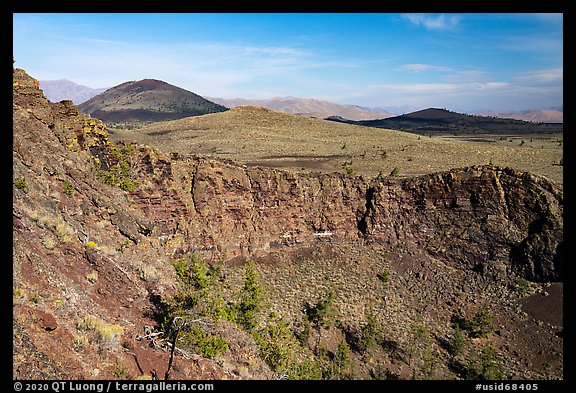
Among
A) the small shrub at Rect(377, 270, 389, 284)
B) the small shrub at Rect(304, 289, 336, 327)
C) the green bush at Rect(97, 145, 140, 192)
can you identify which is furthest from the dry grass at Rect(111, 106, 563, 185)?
the green bush at Rect(97, 145, 140, 192)

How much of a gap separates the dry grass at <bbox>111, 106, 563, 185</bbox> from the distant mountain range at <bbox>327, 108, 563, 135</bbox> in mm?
42885

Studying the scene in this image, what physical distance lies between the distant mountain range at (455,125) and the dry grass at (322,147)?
42.9 meters

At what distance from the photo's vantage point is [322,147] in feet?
258

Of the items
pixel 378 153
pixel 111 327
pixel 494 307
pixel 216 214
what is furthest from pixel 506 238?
pixel 378 153

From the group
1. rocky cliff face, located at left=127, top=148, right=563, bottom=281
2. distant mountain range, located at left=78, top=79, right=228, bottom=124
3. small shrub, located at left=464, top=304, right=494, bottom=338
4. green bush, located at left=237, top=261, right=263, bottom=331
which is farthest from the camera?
distant mountain range, located at left=78, top=79, right=228, bottom=124

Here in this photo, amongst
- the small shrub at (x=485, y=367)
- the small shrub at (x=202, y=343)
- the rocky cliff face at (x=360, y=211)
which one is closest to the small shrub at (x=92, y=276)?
the small shrub at (x=202, y=343)

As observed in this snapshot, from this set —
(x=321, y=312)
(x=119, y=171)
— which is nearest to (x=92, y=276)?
(x=119, y=171)

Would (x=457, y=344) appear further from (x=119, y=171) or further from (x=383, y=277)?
(x=119, y=171)

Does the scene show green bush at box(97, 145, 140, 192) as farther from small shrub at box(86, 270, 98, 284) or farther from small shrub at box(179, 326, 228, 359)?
small shrub at box(179, 326, 228, 359)

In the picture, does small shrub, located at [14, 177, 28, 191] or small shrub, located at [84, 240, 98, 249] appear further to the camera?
small shrub, located at [84, 240, 98, 249]

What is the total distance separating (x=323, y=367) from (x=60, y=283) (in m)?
14.6

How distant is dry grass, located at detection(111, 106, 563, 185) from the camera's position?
5922 centimetres

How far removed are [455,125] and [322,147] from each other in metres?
103

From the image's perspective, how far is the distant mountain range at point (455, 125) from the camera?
134500mm
